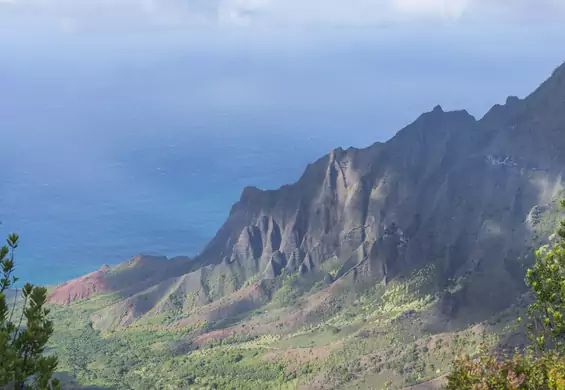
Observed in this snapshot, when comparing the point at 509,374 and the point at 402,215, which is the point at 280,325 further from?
the point at 509,374

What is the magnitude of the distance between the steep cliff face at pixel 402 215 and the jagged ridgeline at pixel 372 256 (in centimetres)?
28

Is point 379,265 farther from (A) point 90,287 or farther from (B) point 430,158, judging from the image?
(A) point 90,287

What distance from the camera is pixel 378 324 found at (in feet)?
325

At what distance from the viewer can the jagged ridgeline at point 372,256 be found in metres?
97.2

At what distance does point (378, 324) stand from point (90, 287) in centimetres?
8769

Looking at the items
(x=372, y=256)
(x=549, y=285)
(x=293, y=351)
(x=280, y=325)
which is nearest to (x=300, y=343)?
(x=293, y=351)

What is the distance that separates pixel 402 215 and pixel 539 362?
101937 millimetres

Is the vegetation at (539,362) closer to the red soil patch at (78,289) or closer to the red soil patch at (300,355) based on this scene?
the red soil patch at (300,355)

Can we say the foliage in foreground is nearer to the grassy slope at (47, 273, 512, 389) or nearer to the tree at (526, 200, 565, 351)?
the tree at (526, 200, 565, 351)

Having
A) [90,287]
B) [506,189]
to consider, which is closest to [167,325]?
[90,287]

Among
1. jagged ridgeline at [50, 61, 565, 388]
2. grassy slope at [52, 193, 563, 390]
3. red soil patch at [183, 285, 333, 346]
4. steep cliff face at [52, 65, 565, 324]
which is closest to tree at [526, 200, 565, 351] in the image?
grassy slope at [52, 193, 563, 390]

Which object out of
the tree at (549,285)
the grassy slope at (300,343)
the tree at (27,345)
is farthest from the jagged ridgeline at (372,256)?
the tree at (27,345)

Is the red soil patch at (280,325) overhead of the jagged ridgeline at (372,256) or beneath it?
beneath

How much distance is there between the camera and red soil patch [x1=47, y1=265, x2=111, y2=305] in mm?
154250
